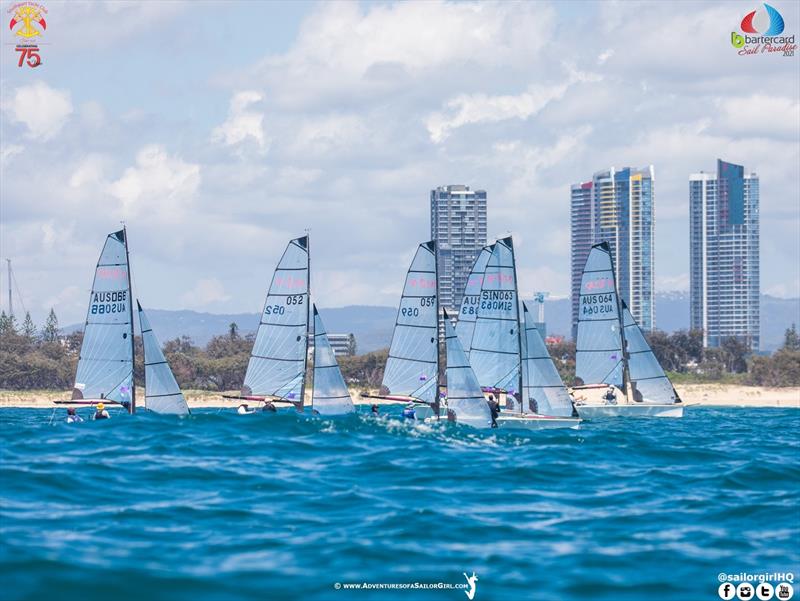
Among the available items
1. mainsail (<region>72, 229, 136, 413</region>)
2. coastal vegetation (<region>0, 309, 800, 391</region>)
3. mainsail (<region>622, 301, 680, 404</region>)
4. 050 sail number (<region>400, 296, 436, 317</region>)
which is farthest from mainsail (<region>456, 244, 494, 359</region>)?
coastal vegetation (<region>0, 309, 800, 391</region>)

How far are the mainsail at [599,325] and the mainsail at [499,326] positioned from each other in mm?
12495

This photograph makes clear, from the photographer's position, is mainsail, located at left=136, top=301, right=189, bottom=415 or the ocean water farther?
mainsail, located at left=136, top=301, right=189, bottom=415

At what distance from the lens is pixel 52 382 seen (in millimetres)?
133250

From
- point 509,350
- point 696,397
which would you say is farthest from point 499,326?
point 696,397

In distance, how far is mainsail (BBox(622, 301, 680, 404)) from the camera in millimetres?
77625

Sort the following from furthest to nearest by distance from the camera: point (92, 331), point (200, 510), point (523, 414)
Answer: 1. point (523, 414)
2. point (92, 331)
3. point (200, 510)

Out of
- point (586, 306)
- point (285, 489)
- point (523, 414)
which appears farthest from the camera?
point (586, 306)

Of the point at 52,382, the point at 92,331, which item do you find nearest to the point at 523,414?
the point at 92,331

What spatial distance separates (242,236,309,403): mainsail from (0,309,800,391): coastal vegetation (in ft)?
231

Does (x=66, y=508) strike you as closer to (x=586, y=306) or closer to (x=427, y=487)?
(x=427, y=487)

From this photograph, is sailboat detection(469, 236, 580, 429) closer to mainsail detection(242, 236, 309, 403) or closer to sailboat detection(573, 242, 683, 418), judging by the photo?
mainsail detection(242, 236, 309, 403)

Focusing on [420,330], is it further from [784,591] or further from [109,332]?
[784,591]

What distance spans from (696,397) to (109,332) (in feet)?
272

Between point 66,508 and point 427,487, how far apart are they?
8.84 meters
